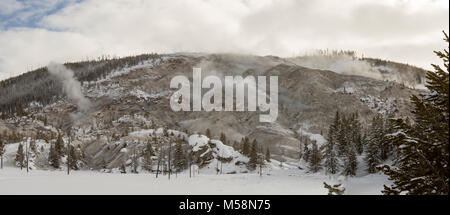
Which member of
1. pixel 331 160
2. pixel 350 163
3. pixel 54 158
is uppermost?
pixel 350 163

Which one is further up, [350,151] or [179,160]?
[350,151]

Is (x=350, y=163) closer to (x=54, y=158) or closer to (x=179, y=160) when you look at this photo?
(x=179, y=160)

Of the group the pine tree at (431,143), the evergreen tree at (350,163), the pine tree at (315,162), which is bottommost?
the pine tree at (315,162)

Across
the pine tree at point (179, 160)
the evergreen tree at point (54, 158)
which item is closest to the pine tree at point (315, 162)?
the pine tree at point (179, 160)

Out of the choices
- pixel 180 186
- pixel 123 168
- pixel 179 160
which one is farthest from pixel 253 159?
pixel 180 186

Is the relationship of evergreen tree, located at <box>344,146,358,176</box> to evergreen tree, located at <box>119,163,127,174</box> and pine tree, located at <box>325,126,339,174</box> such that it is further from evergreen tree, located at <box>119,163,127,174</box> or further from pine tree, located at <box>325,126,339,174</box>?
evergreen tree, located at <box>119,163,127,174</box>

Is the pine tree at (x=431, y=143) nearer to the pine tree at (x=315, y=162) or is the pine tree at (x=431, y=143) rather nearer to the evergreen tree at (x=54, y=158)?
the pine tree at (x=315, y=162)

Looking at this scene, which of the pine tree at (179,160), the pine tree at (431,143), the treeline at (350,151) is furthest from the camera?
the pine tree at (179,160)

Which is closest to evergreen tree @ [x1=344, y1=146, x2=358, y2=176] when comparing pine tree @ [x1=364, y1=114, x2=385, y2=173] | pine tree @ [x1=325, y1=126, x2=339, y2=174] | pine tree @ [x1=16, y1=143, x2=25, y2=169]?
pine tree @ [x1=364, y1=114, x2=385, y2=173]

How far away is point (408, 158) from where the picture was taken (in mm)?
10258
